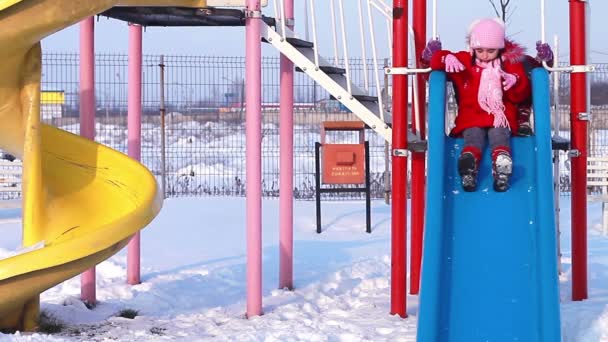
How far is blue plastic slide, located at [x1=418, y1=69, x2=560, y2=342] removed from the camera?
5246mm

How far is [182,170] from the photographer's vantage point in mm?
21750

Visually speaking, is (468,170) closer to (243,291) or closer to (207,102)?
(243,291)

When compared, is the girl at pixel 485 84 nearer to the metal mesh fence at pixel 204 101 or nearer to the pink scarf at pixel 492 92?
the pink scarf at pixel 492 92

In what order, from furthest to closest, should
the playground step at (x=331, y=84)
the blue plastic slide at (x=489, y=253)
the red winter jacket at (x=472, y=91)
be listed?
the playground step at (x=331, y=84) → the red winter jacket at (x=472, y=91) → the blue plastic slide at (x=489, y=253)

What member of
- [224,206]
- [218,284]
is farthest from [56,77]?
[218,284]

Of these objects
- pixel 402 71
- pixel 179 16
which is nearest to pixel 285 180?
pixel 179 16

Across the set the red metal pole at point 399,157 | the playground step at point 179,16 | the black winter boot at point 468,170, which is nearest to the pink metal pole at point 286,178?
the playground step at point 179,16

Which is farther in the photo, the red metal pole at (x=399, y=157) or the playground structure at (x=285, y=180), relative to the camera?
the red metal pole at (x=399, y=157)

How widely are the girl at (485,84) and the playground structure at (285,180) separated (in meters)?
0.16

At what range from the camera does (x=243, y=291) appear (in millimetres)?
8359

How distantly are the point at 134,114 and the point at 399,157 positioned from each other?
2.55m

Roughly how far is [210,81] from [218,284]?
8.35 metres

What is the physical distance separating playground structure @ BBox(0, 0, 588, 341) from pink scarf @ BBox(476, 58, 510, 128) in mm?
203

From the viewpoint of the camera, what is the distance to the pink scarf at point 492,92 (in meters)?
6.28
